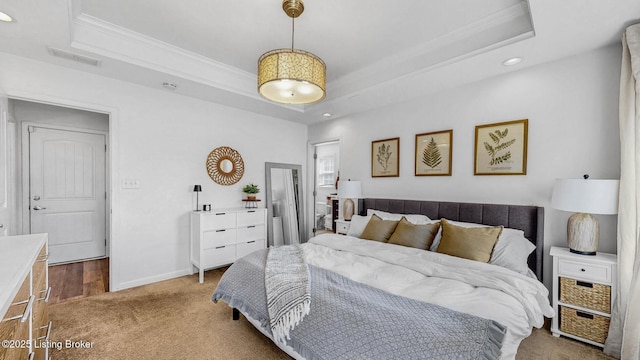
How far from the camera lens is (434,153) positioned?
11.5 feet

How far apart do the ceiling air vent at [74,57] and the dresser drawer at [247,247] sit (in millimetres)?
2688

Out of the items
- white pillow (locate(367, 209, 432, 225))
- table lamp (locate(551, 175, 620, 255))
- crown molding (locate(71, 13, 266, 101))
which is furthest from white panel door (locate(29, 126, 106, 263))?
table lamp (locate(551, 175, 620, 255))

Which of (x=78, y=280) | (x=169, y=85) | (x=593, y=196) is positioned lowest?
(x=78, y=280)

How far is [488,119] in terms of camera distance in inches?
121

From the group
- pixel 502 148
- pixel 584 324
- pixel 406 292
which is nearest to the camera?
pixel 406 292

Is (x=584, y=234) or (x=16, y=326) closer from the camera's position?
(x=16, y=326)

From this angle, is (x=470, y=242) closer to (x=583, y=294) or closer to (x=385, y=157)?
(x=583, y=294)

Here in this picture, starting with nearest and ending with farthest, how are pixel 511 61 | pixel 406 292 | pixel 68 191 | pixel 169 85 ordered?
pixel 406 292 < pixel 511 61 < pixel 169 85 < pixel 68 191

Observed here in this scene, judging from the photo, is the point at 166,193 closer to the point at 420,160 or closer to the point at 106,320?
the point at 106,320

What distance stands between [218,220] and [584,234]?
386 centimetres

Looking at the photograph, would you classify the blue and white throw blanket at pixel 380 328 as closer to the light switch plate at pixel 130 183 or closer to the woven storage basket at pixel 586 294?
the woven storage basket at pixel 586 294

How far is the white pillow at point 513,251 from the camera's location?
227 centimetres

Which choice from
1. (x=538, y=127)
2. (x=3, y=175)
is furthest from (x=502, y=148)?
(x=3, y=175)

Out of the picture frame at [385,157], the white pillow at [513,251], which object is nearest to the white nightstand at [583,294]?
the white pillow at [513,251]
